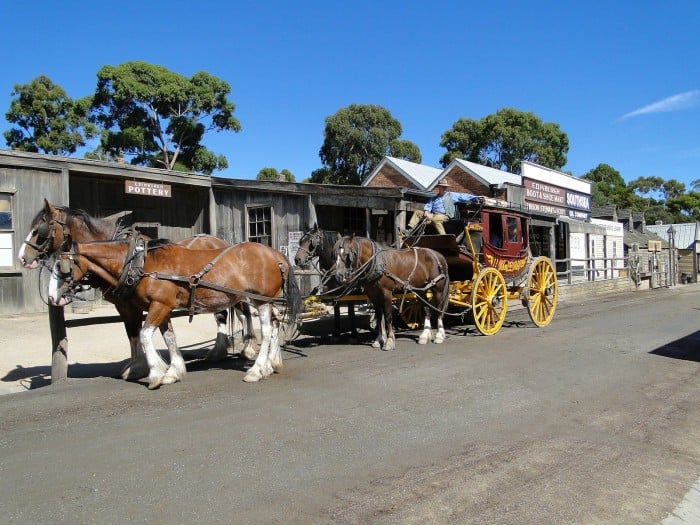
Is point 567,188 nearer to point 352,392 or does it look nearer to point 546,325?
point 546,325

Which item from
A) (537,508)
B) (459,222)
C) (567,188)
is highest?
(567,188)

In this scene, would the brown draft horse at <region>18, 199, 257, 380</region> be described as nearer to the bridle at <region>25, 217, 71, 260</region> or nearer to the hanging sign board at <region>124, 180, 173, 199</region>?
the bridle at <region>25, 217, 71, 260</region>

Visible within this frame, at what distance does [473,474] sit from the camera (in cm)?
408

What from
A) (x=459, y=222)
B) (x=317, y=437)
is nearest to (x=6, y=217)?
(x=459, y=222)

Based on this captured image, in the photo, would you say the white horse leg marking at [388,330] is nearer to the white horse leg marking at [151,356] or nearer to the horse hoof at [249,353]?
the horse hoof at [249,353]

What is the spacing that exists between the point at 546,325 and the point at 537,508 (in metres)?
9.70

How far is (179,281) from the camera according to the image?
6.39 meters

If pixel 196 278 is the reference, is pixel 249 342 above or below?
below

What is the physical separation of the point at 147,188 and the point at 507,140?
42.1 m

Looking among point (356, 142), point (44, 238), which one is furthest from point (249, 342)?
point (356, 142)

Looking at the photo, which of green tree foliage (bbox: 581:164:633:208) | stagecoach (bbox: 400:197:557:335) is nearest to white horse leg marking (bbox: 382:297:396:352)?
stagecoach (bbox: 400:197:557:335)

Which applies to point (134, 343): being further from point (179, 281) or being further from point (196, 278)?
point (196, 278)

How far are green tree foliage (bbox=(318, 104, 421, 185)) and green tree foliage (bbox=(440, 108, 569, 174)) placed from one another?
7.94m

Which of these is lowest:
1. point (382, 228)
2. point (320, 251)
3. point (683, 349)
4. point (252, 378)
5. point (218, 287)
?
point (683, 349)
